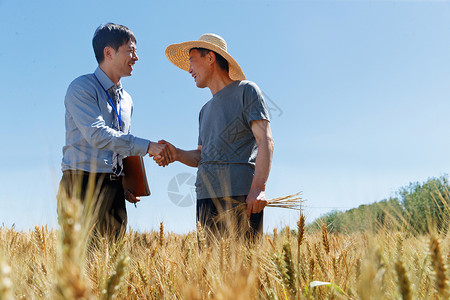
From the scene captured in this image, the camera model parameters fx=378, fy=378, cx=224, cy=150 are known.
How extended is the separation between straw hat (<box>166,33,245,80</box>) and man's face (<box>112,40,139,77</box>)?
1.39 feet

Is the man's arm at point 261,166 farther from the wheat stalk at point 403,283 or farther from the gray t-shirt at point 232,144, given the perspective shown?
the wheat stalk at point 403,283

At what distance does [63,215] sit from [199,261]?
0.84 meters

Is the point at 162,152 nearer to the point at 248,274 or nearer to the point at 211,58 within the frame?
the point at 211,58

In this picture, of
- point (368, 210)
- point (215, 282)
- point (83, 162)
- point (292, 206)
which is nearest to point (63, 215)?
point (215, 282)

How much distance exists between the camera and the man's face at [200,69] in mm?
3002

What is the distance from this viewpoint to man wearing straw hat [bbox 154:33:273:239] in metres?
2.49

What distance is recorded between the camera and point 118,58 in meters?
3.27

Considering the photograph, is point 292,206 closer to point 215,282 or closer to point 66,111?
point 215,282

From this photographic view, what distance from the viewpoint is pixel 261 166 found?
2457 millimetres

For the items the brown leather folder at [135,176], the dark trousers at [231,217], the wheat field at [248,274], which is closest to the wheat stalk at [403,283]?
the wheat field at [248,274]

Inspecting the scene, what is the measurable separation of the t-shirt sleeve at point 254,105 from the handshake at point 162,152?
857mm

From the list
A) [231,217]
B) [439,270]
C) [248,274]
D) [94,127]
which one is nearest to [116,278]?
[248,274]

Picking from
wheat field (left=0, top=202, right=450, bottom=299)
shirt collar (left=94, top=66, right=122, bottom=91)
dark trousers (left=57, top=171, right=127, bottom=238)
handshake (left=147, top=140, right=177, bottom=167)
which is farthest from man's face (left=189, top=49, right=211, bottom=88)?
wheat field (left=0, top=202, right=450, bottom=299)

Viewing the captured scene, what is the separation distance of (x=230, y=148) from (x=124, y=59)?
134cm
